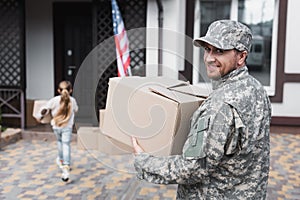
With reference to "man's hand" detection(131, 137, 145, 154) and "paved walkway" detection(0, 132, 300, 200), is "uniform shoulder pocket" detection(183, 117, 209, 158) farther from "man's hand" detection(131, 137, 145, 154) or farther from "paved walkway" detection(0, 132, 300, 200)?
"paved walkway" detection(0, 132, 300, 200)

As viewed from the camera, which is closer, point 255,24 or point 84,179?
point 84,179

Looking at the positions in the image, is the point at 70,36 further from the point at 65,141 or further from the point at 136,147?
the point at 136,147

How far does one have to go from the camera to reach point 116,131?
1.96 metres

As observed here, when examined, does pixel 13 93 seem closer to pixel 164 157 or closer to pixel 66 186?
pixel 66 186

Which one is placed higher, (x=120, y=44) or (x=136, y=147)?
(x=120, y=44)

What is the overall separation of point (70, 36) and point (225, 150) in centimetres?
795

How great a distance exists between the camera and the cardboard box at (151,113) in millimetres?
1755

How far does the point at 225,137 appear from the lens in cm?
158

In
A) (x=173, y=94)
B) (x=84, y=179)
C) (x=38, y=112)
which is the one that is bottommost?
(x=84, y=179)

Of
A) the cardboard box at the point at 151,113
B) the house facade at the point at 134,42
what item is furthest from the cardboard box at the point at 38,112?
the cardboard box at the point at 151,113

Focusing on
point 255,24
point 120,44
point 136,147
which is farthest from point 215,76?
point 255,24

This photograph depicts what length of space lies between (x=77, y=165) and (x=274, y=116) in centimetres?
449

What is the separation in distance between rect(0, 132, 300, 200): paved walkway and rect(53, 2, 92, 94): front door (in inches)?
111

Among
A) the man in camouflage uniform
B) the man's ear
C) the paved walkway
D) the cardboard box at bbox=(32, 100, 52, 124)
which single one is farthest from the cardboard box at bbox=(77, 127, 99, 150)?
the cardboard box at bbox=(32, 100, 52, 124)
